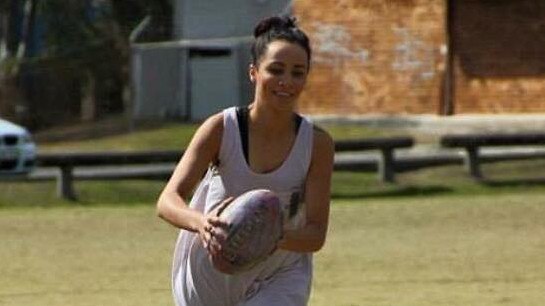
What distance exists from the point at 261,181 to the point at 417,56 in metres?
33.0

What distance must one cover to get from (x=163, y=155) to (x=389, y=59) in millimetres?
16651

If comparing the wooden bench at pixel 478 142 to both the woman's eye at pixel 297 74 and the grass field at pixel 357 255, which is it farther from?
the woman's eye at pixel 297 74

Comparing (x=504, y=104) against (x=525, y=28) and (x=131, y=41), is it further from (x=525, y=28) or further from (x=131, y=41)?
(x=131, y=41)

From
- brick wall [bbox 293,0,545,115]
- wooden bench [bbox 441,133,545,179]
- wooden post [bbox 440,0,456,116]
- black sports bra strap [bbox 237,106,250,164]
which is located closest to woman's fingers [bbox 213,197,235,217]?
black sports bra strap [bbox 237,106,250,164]

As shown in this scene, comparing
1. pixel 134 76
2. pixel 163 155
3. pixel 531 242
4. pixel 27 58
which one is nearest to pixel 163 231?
pixel 531 242

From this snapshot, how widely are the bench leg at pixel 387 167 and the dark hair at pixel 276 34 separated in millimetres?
18084

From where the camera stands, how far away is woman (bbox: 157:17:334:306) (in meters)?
5.99

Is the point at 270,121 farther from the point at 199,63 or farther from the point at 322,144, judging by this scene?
the point at 199,63

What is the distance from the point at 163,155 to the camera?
23062mm

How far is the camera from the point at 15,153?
2430 centimetres

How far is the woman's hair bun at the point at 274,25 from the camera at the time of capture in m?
5.93

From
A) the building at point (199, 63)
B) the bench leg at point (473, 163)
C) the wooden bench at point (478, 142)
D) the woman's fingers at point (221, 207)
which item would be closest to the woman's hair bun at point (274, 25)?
the woman's fingers at point (221, 207)

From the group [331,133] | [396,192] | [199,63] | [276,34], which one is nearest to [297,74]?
[276,34]

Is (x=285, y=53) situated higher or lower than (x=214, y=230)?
higher
